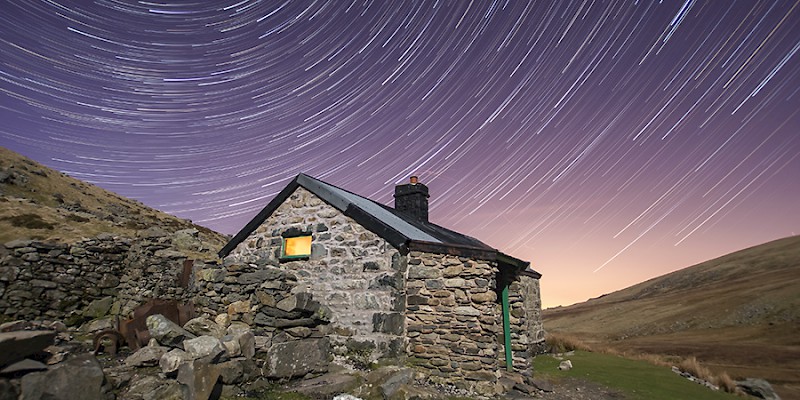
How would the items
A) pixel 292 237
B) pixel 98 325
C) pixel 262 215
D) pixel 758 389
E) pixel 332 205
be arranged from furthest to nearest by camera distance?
1. pixel 758 389
2. pixel 262 215
3. pixel 98 325
4. pixel 292 237
5. pixel 332 205

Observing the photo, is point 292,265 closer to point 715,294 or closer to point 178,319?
point 178,319

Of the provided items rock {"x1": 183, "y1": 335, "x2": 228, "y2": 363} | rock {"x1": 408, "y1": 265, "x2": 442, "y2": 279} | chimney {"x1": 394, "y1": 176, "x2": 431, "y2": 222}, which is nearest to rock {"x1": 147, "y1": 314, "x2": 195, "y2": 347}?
rock {"x1": 183, "y1": 335, "x2": 228, "y2": 363}

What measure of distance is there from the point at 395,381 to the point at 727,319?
4192cm

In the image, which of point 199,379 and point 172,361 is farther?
point 172,361

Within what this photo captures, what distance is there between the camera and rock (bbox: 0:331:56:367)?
4902 millimetres

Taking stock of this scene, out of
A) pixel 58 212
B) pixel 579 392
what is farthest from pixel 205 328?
pixel 58 212

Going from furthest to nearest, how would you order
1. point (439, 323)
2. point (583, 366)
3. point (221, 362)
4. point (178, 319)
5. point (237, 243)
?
point (583, 366)
point (237, 243)
point (178, 319)
point (439, 323)
point (221, 362)

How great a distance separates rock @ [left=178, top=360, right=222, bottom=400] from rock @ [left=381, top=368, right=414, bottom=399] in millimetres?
2815

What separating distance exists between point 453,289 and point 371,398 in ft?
10.2

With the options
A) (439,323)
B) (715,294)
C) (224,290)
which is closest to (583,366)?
(439,323)

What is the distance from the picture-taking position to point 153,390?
573 cm

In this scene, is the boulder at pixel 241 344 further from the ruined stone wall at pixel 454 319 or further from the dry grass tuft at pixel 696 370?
the dry grass tuft at pixel 696 370

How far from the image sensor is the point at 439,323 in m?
8.66

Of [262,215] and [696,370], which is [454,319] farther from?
[696,370]
